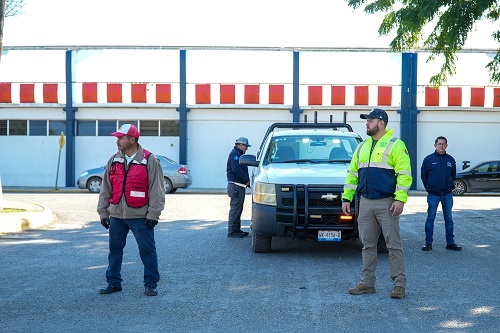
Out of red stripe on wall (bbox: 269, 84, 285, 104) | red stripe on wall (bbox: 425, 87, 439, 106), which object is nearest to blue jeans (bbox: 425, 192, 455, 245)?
red stripe on wall (bbox: 269, 84, 285, 104)

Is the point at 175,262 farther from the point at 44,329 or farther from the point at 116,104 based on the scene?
the point at 116,104

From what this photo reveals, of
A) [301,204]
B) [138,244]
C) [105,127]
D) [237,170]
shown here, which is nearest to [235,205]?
[237,170]

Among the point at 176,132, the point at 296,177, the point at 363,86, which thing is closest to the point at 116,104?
the point at 176,132

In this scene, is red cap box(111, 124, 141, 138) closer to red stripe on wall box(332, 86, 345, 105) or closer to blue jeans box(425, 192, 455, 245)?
blue jeans box(425, 192, 455, 245)

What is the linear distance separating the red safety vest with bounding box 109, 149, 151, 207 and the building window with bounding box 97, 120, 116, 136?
93.2 ft

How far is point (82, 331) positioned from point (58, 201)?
54.5 ft

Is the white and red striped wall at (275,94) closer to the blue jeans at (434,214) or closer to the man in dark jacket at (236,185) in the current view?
the man in dark jacket at (236,185)

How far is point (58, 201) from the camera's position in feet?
73.4

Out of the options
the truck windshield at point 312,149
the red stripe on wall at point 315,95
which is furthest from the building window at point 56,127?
the truck windshield at point 312,149

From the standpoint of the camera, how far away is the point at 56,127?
35906mm

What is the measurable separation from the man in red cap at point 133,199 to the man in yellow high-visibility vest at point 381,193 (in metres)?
2.03

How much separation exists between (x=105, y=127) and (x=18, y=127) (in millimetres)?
4181

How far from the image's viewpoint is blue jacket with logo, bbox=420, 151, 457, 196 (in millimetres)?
11500

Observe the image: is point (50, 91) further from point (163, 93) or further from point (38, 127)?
point (163, 93)
